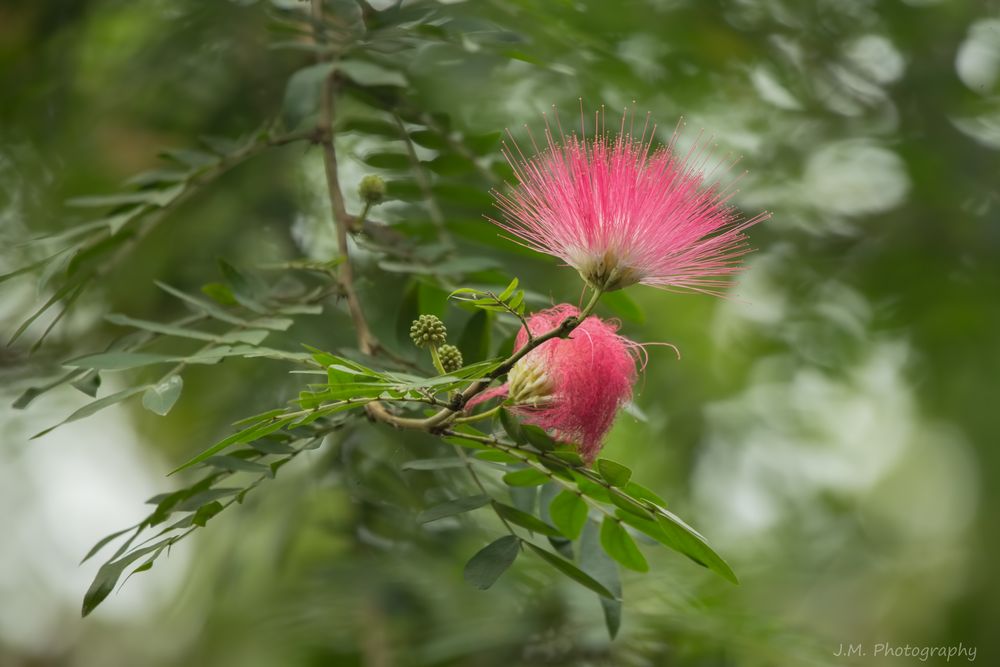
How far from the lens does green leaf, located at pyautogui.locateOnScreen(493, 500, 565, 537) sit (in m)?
1.02

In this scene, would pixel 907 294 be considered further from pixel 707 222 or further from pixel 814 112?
pixel 707 222

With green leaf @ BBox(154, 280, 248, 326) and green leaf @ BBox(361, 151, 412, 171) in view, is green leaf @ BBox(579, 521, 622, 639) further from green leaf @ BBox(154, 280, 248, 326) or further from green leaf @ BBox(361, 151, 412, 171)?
green leaf @ BBox(361, 151, 412, 171)

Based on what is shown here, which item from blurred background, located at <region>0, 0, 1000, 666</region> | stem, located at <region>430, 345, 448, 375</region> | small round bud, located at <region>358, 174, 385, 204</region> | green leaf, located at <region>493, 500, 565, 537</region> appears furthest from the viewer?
blurred background, located at <region>0, 0, 1000, 666</region>

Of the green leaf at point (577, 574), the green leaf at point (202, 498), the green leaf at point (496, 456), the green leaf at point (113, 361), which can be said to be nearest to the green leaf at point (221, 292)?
the green leaf at point (113, 361)

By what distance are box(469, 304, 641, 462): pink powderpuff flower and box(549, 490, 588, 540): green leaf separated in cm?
10

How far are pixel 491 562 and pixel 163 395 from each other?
362mm

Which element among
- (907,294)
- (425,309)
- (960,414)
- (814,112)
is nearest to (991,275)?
(907,294)

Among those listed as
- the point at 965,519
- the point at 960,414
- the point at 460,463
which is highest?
the point at 460,463

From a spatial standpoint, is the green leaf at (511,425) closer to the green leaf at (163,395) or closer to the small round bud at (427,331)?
the small round bud at (427,331)

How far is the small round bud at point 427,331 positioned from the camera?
95 cm

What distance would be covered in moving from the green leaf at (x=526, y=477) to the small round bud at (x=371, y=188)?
0.46 meters

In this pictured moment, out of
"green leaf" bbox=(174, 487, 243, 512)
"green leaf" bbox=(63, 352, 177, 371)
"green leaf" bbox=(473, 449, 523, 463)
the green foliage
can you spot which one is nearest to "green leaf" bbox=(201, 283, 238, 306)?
the green foliage

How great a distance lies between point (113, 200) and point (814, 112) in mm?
1912

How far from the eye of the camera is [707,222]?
36.7 inches
